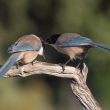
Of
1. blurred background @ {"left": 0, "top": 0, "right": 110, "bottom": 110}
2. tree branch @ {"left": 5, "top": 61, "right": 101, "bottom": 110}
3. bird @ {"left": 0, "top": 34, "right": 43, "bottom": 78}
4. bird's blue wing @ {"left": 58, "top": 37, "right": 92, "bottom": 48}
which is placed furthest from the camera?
blurred background @ {"left": 0, "top": 0, "right": 110, "bottom": 110}

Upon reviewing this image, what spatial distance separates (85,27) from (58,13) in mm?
939

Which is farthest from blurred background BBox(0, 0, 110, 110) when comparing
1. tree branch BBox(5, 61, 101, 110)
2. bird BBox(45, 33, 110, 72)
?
tree branch BBox(5, 61, 101, 110)

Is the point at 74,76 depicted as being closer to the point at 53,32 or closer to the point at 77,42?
the point at 77,42

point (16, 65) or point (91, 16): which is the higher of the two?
point (16, 65)

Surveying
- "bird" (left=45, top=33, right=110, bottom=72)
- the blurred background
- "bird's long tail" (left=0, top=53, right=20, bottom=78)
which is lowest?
the blurred background

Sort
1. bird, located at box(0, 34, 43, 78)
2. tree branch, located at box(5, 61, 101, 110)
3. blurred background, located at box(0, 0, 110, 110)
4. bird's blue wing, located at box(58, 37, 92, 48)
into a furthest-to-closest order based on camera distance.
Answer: blurred background, located at box(0, 0, 110, 110) < bird's blue wing, located at box(58, 37, 92, 48) < bird, located at box(0, 34, 43, 78) < tree branch, located at box(5, 61, 101, 110)

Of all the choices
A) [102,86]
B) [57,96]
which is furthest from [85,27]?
[57,96]

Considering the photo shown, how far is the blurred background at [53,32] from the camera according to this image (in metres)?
13.0

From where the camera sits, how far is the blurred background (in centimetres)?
1305

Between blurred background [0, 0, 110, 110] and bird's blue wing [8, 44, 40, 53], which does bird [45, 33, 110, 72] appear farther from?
blurred background [0, 0, 110, 110]

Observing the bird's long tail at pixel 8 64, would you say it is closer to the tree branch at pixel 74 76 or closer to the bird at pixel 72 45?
the tree branch at pixel 74 76

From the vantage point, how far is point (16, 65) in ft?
22.0

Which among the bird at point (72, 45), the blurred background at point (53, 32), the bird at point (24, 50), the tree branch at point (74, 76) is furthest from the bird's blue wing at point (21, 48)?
the blurred background at point (53, 32)

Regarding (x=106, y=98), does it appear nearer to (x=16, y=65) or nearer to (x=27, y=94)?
(x=27, y=94)
